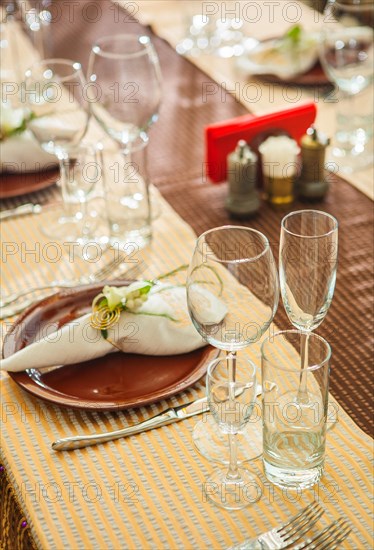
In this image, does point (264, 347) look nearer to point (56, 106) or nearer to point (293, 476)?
point (293, 476)

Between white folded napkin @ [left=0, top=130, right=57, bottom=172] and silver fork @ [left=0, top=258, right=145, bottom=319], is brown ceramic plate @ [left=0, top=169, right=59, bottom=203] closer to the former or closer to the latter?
white folded napkin @ [left=0, top=130, right=57, bottom=172]

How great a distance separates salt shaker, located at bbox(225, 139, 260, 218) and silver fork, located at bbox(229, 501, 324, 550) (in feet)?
2.27

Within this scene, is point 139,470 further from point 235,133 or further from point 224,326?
point 235,133

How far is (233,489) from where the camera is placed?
972mm

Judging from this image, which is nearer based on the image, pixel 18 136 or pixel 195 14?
pixel 18 136

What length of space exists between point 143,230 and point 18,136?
1.06 ft

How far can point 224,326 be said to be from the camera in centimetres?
91

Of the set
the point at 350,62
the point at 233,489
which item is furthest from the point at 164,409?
the point at 350,62

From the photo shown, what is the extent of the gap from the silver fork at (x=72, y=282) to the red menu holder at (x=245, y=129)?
11.2 inches

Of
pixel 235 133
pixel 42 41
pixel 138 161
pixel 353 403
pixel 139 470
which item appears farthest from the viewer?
pixel 42 41

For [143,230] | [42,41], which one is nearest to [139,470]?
[143,230]

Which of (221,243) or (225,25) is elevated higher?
(221,243)

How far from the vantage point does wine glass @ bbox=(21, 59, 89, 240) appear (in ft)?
4.67

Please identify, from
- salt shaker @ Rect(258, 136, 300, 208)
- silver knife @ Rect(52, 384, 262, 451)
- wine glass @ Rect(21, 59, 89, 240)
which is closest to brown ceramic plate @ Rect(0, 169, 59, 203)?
wine glass @ Rect(21, 59, 89, 240)
